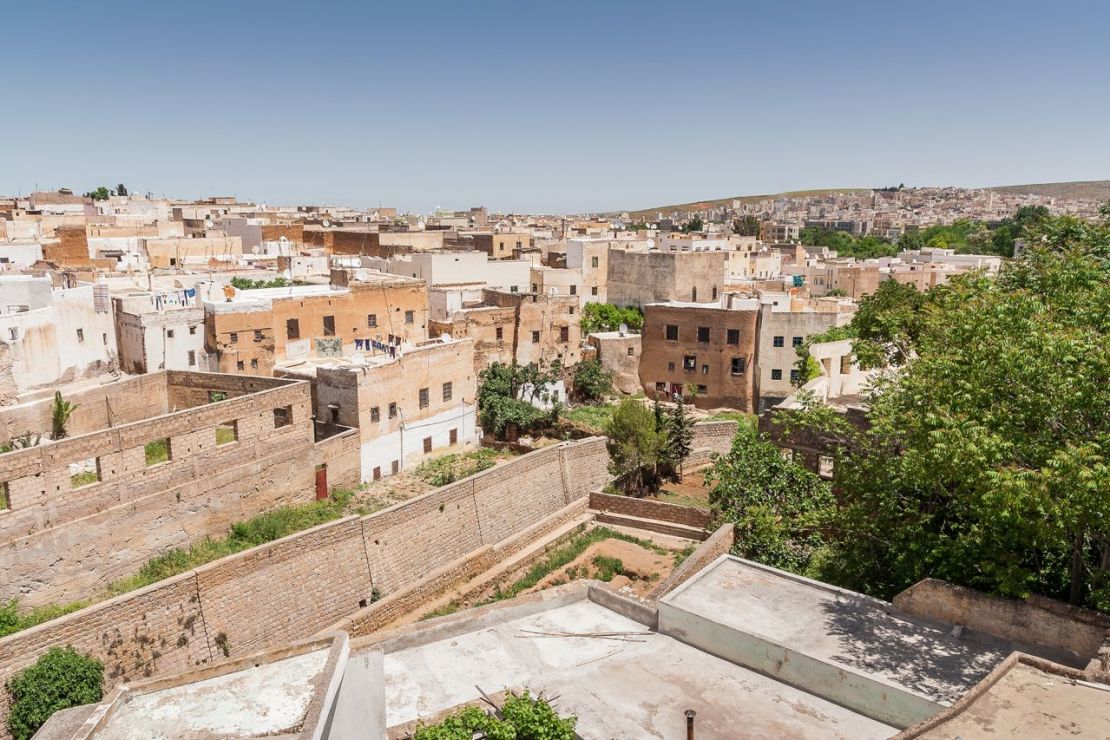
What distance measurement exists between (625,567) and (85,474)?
1290 centimetres

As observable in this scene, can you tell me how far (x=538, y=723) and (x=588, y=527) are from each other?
13.9 m

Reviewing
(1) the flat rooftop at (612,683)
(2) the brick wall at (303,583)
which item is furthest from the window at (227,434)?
(1) the flat rooftop at (612,683)

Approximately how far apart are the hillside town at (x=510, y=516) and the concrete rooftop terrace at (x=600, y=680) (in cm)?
6

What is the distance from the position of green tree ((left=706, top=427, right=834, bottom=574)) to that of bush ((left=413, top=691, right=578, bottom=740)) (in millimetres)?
Answer: 8445

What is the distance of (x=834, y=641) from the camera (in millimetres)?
11906

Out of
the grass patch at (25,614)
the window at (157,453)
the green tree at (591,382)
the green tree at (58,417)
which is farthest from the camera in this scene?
the green tree at (591,382)

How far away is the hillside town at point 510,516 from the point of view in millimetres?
10852

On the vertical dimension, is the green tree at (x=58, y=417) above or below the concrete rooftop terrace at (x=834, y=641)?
above

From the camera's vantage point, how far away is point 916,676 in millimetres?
10953

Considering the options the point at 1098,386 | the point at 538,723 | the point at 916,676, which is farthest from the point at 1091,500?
the point at 538,723

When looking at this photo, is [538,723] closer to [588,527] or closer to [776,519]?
[776,519]

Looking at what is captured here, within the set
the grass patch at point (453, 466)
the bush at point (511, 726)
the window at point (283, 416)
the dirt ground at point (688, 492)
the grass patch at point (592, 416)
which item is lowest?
the dirt ground at point (688, 492)

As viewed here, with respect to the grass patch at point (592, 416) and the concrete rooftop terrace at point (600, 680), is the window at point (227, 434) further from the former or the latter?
the grass patch at point (592, 416)

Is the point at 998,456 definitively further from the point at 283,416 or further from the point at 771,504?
the point at 283,416
